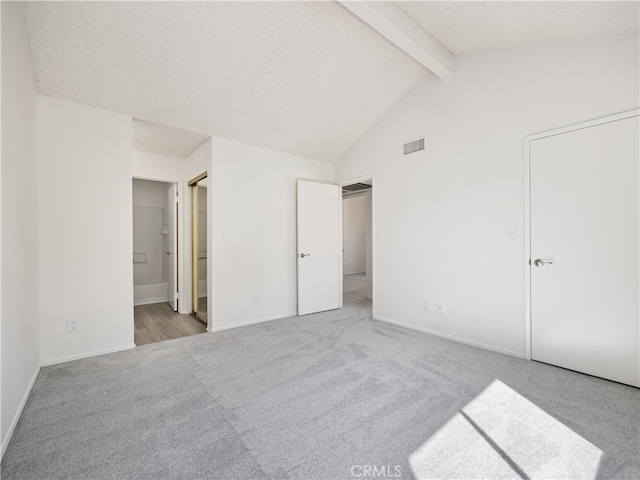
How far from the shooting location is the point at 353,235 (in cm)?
961

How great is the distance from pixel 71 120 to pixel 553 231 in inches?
176

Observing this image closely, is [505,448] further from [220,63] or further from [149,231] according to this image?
[149,231]

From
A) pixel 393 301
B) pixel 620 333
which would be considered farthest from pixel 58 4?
pixel 620 333

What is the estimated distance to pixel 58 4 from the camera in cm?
211

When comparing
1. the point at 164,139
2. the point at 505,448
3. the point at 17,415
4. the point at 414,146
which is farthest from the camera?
the point at 164,139

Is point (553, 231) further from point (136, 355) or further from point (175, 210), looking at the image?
point (175, 210)

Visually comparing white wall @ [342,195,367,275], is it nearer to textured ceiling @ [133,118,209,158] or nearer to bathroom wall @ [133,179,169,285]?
bathroom wall @ [133,179,169,285]

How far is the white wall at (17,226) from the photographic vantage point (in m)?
1.70

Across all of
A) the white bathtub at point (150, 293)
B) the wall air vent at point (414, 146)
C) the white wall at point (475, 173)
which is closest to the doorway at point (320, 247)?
the white wall at point (475, 173)

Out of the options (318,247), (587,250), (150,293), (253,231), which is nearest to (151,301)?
(150,293)

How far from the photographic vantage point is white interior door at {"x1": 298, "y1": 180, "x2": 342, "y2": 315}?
4.39 meters

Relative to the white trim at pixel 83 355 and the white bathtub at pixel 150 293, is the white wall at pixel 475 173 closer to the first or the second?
the white trim at pixel 83 355

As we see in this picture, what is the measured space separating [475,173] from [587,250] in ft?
3.82

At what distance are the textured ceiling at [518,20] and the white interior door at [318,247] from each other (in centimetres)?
241
